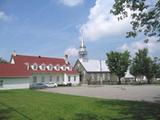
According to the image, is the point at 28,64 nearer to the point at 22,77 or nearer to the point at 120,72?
the point at 22,77

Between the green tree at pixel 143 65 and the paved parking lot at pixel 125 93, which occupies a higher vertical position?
the green tree at pixel 143 65

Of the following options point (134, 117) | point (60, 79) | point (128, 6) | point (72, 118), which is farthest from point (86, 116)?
point (60, 79)

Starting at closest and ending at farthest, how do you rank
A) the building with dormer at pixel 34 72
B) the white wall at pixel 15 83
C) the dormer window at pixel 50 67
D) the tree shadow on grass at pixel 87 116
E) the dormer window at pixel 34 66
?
the tree shadow on grass at pixel 87 116 < the white wall at pixel 15 83 < the building with dormer at pixel 34 72 < the dormer window at pixel 34 66 < the dormer window at pixel 50 67

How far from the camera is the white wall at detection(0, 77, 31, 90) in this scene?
2206 inches

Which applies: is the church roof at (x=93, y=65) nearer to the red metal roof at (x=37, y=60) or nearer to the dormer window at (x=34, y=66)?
the red metal roof at (x=37, y=60)

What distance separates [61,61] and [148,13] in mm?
63834

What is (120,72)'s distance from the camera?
74375 millimetres

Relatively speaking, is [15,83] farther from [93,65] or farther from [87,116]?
[87,116]

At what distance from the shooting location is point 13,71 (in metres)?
58.4

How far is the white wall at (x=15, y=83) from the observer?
56037mm

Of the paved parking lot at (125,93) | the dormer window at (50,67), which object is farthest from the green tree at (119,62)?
the paved parking lot at (125,93)

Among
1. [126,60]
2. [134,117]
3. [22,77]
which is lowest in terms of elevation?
[134,117]

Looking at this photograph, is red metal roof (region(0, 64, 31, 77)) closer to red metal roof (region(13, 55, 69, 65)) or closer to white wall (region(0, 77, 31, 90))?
white wall (region(0, 77, 31, 90))

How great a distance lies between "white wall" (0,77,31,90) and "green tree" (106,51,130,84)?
2556 centimetres
